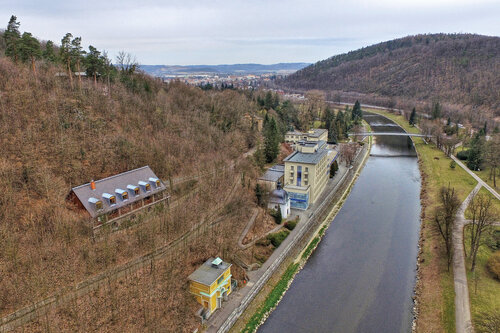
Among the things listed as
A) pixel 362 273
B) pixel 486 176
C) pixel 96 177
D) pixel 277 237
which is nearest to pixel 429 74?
pixel 486 176

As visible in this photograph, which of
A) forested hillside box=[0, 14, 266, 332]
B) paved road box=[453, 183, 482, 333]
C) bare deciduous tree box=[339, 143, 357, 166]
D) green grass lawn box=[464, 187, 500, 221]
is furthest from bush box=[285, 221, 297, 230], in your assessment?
bare deciduous tree box=[339, 143, 357, 166]

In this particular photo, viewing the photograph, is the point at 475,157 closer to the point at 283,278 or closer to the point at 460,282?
the point at 460,282

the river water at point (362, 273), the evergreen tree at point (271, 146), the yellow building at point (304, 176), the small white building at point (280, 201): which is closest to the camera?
the river water at point (362, 273)

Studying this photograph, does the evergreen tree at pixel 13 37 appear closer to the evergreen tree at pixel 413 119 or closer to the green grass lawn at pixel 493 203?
the green grass lawn at pixel 493 203

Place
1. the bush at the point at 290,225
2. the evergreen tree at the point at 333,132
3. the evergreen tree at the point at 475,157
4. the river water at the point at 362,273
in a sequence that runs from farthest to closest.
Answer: the evergreen tree at the point at 333,132 → the evergreen tree at the point at 475,157 → the bush at the point at 290,225 → the river water at the point at 362,273

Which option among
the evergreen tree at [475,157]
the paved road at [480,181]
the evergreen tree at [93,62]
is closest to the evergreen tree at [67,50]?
the evergreen tree at [93,62]

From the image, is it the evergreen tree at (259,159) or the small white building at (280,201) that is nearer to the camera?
the small white building at (280,201)

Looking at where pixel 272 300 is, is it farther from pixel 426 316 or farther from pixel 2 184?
pixel 2 184
